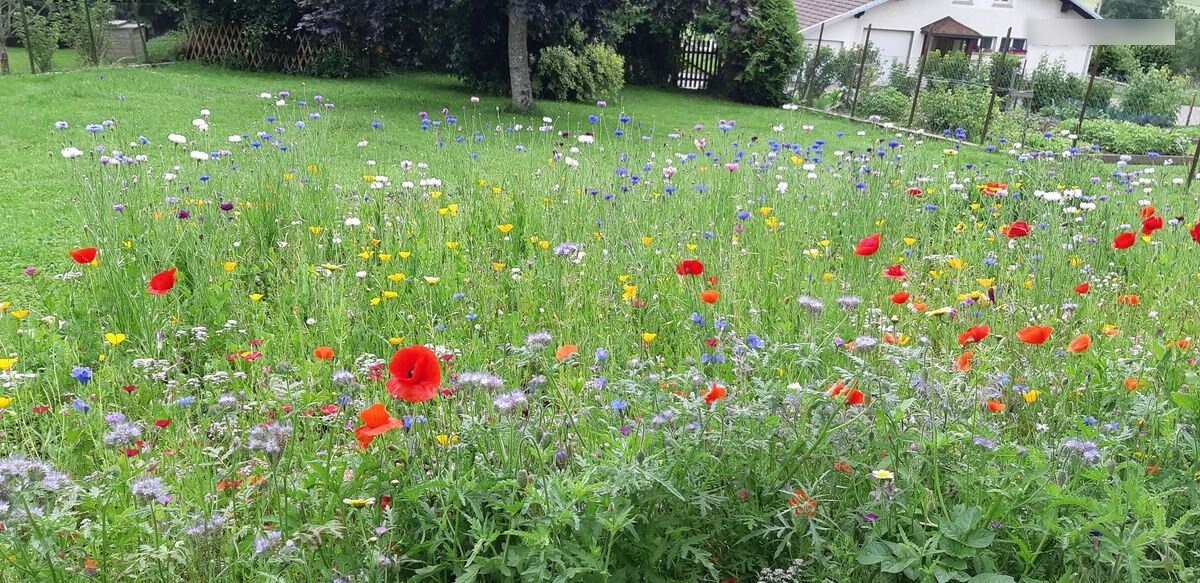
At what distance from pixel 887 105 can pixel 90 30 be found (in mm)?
12606

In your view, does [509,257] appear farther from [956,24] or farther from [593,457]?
[956,24]

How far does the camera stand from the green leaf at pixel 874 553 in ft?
5.24

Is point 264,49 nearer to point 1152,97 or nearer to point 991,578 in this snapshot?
point 991,578

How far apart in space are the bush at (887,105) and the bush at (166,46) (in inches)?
471

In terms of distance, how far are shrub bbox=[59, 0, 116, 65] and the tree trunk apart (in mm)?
6756

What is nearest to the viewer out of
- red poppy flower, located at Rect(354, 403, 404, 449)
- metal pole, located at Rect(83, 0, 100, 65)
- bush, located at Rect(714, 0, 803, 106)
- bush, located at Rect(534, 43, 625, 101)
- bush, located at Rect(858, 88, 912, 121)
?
red poppy flower, located at Rect(354, 403, 404, 449)

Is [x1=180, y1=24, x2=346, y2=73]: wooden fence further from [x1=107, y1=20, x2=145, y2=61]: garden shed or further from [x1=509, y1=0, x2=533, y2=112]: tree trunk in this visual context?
[x1=509, y1=0, x2=533, y2=112]: tree trunk

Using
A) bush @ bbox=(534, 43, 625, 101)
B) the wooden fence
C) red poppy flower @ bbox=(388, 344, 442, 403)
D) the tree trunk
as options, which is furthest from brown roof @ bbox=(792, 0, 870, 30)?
red poppy flower @ bbox=(388, 344, 442, 403)

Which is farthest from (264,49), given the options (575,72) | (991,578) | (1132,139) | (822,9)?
(822,9)

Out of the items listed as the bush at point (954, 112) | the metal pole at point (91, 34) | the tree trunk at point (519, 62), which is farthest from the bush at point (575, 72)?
the metal pole at point (91, 34)

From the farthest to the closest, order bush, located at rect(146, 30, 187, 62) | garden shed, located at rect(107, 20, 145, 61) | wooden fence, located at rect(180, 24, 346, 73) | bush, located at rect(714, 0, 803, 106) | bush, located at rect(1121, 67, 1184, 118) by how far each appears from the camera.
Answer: bush, located at rect(1121, 67, 1184, 118), bush, located at rect(714, 0, 803, 106), garden shed, located at rect(107, 20, 145, 61), bush, located at rect(146, 30, 187, 62), wooden fence, located at rect(180, 24, 346, 73)

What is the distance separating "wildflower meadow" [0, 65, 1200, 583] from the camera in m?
1.63

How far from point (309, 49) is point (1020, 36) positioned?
2193cm

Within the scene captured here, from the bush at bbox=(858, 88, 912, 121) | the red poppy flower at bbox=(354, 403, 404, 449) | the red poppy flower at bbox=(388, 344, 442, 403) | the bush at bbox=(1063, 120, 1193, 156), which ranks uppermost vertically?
the red poppy flower at bbox=(388, 344, 442, 403)
